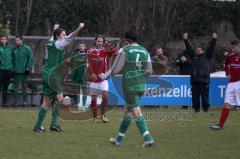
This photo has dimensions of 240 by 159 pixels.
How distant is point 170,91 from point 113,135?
9.31 m

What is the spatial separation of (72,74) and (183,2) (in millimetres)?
13318

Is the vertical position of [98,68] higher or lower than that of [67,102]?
higher

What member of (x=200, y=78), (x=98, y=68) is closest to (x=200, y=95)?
(x=200, y=78)

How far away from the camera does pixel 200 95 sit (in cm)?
2392

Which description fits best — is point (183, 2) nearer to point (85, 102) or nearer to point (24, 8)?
point (24, 8)

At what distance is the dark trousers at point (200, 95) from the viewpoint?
2359 centimetres

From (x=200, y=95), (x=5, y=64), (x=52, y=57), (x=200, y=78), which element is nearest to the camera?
(x=52, y=57)

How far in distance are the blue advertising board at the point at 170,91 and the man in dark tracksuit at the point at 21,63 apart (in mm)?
2656

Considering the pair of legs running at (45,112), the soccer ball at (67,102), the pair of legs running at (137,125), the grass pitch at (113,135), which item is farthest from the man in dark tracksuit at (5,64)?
the pair of legs running at (137,125)

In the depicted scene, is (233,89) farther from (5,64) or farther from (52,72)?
(5,64)

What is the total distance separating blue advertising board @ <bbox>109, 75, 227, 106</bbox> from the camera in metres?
24.8

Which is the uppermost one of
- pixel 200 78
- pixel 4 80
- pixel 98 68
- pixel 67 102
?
pixel 98 68

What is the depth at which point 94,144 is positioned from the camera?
1449cm

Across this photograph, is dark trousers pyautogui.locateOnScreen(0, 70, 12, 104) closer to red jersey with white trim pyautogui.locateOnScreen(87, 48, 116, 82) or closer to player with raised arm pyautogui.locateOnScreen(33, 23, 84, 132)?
red jersey with white trim pyautogui.locateOnScreen(87, 48, 116, 82)
